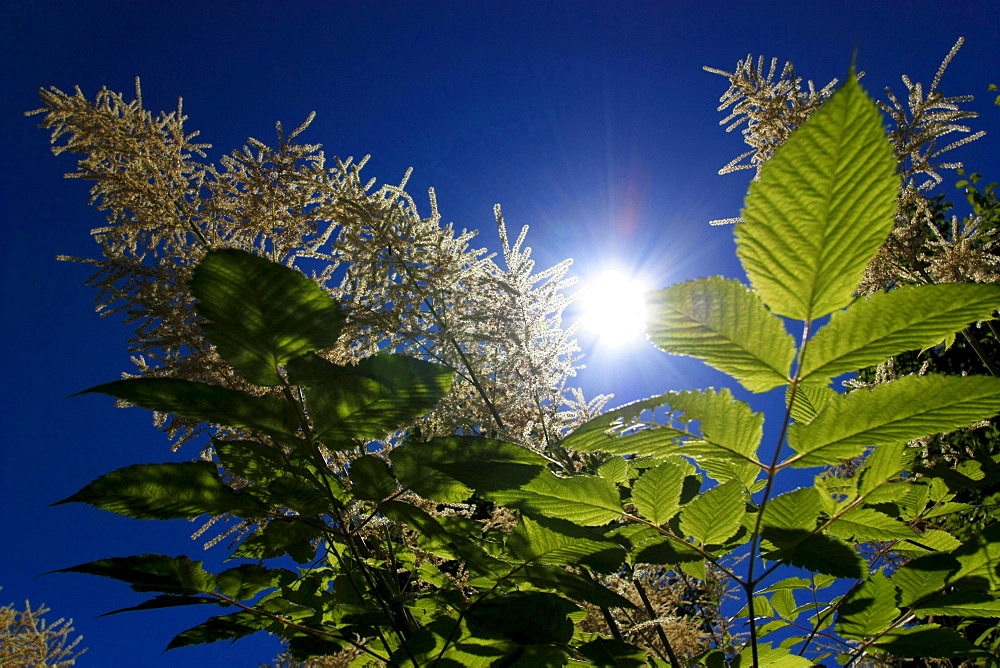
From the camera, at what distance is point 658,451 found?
0.83m

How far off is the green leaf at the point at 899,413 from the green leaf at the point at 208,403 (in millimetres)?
740

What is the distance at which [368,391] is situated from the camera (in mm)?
811

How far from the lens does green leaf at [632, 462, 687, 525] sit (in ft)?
3.08

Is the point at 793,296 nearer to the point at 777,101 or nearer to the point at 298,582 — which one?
the point at 298,582

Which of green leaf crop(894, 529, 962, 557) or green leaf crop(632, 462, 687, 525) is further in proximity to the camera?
green leaf crop(894, 529, 962, 557)

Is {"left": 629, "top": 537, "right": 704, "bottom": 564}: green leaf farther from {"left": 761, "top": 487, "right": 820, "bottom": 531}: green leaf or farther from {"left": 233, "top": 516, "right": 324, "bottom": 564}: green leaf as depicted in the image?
{"left": 233, "top": 516, "right": 324, "bottom": 564}: green leaf

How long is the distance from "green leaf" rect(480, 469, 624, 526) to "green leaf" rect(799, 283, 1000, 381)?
15.3 inches

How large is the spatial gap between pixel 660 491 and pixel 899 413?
0.39m

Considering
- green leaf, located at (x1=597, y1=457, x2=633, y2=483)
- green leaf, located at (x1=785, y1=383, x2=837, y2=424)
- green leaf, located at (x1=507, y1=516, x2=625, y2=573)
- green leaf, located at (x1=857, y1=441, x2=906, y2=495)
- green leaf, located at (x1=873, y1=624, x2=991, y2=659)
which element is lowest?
green leaf, located at (x1=873, y1=624, x2=991, y2=659)

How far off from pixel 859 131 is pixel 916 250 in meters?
3.37

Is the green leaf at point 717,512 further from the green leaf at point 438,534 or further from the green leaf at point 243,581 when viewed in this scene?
the green leaf at point 243,581

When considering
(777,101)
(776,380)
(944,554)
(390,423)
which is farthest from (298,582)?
(777,101)

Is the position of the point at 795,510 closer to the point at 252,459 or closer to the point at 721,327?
the point at 721,327

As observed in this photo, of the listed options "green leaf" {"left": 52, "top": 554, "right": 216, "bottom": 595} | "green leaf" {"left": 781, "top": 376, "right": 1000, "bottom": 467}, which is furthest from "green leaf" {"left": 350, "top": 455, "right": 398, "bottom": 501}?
"green leaf" {"left": 781, "top": 376, "right": 1000, "bottom": 467}
